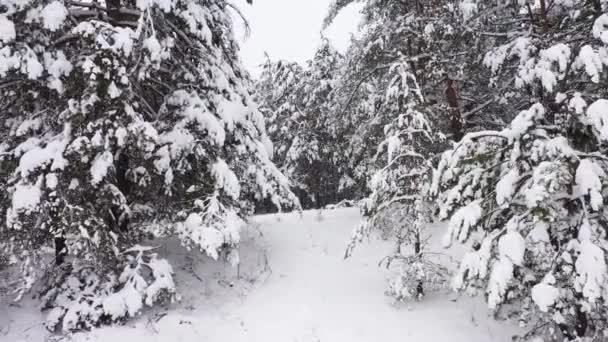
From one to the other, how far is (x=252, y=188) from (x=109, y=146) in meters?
3.28

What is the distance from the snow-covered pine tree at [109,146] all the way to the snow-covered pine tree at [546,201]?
3.82 metres

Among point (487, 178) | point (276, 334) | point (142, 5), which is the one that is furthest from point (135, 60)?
point (487, 178)

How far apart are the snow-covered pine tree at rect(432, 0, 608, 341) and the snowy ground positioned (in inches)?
68.0

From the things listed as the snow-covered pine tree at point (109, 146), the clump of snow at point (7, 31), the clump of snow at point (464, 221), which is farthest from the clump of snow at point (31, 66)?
the clump of snow at point (464, 221)

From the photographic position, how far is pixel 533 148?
4734 mm

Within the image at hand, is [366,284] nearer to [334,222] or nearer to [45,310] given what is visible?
[334,222]

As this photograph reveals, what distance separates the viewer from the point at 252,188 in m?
9.29

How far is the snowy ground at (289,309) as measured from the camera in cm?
679

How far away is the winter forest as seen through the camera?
16.0ft

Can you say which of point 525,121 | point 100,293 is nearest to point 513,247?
point 525,121

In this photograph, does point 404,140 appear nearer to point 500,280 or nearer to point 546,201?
point 546,201

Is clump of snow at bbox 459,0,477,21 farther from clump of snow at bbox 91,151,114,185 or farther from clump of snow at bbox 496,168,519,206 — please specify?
clump of snow at bbox 91,151,114,185

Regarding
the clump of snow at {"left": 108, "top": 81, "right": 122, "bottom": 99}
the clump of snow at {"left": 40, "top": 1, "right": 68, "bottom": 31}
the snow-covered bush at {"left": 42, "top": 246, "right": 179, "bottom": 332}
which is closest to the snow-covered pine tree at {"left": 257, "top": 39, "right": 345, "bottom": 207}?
the snow-covered bush at {"left": 42, "top": 246, "right": 179, "bottom": 332}

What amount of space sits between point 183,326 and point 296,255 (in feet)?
11.2
